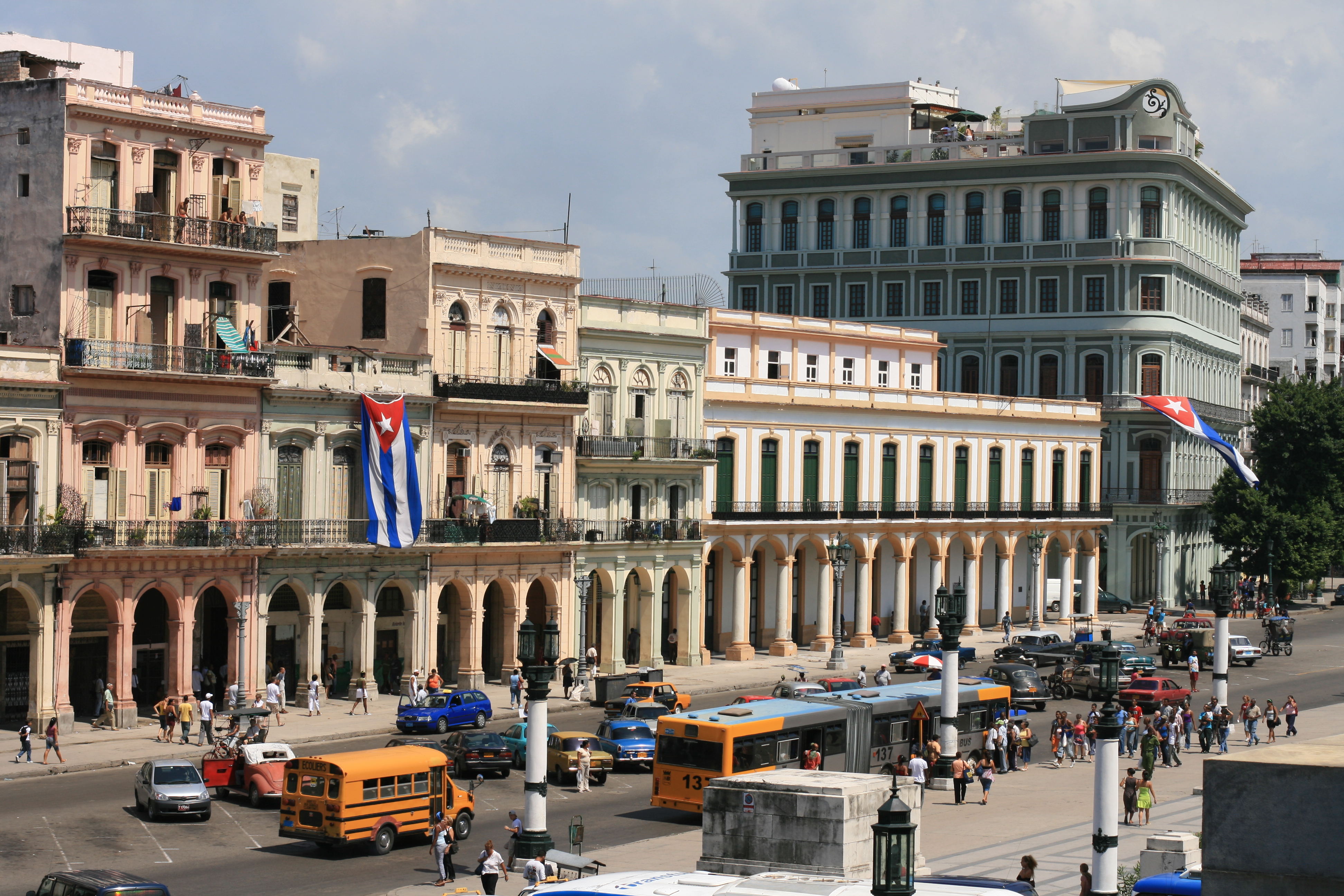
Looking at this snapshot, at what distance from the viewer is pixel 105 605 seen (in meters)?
55.2

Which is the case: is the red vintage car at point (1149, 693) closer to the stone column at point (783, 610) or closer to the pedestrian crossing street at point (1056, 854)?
the pedestrian crossing street at point (1056, 854)

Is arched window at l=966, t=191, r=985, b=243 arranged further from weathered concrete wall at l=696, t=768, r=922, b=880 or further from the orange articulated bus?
weathered concrete wall at l=696, t=768, r=922, b=880

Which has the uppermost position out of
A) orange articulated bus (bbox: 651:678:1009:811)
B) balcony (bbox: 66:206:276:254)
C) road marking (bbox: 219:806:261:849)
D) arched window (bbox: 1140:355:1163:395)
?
balcony (bbox: 66:206:276:254)

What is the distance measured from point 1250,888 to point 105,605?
144ft

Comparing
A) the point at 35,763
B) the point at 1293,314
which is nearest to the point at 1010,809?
the point at 35,763

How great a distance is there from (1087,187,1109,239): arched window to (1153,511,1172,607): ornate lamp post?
16.2 meters

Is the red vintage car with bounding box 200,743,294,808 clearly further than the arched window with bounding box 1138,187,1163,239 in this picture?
No

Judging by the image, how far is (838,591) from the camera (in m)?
81.5

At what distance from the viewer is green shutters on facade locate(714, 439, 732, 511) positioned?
253 feet

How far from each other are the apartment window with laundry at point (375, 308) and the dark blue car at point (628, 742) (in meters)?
19.7

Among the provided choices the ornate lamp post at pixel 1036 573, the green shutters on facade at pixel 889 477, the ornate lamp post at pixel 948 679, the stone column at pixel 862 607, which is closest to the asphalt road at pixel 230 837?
the ornate lamp post at pixel 948 679

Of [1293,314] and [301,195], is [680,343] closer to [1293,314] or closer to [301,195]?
[301,195]

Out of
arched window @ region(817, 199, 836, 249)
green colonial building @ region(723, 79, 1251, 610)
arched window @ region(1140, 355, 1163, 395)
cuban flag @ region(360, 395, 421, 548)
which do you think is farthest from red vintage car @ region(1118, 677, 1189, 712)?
arched window @ region(817, 199, 836, 249)

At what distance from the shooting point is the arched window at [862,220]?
110 meters
